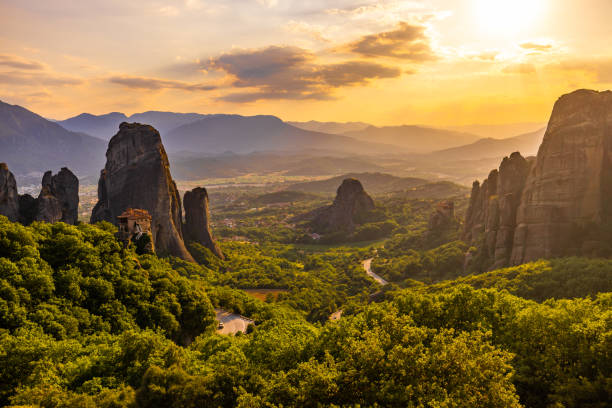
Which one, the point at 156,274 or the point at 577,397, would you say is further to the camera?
the point at 156,274

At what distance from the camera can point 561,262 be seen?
181 ft

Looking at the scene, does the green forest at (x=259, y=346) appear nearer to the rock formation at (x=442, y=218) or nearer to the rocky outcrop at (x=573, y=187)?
the rocky outcrop at (x=573, y=187)

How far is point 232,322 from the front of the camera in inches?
1917

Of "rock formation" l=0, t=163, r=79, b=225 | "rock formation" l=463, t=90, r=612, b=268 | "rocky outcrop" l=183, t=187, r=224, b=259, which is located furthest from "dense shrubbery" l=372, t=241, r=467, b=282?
"rock formation" l=0, t=163, r=79, b=225

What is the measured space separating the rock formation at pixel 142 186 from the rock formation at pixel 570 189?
72.8 metres

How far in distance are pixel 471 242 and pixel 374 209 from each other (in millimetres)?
89671

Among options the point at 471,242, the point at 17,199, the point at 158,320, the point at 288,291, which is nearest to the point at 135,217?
the point at 17,199

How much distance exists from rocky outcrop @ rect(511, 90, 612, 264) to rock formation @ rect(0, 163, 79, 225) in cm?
9053

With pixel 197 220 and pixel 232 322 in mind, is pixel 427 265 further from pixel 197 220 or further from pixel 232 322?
pixel 197 220

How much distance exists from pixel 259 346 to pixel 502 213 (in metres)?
62.4

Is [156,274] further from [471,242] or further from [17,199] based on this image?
[471,242]

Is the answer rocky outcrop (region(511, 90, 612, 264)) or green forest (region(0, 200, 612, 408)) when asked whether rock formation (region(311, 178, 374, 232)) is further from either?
green forest (region(0, 200, 612, 408))

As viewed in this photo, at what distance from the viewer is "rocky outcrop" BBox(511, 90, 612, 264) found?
60.8 metres

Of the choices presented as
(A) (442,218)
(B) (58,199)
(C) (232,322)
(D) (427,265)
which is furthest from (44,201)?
(A) (442,218)
